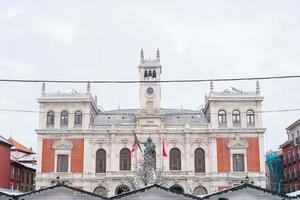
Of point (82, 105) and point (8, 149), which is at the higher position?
point (82, 105)

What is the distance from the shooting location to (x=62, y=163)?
178 feet

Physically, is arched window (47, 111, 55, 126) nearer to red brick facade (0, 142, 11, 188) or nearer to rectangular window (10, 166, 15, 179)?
red brick facade (0, 142, 11, 188)

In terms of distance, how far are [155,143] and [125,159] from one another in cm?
382

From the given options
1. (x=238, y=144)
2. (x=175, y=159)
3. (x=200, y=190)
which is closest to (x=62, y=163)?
(x=175, y=159)

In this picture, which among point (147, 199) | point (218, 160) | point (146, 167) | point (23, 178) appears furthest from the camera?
point (23, 178)

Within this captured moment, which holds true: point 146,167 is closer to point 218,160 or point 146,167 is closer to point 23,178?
point 218,160

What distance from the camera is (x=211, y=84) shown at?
180 feet

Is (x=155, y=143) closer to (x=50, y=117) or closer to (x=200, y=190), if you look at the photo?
(x=200, y=190)

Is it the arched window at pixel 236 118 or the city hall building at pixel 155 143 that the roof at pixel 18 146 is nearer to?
the city hall building at pixel 155 143

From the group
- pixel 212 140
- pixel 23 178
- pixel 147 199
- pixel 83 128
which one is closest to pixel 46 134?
pixel 83 128

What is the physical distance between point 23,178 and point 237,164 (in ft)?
90.2

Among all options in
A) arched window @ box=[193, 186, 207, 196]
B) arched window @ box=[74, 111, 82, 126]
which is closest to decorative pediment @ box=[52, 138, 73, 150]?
arched window @ box=[74, 111, 82, 126]

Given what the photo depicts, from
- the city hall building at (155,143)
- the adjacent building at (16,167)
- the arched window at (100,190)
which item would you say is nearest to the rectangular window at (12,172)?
the adjacent building at (16,167)

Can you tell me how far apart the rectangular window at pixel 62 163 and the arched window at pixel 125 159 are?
6065 mm
